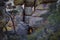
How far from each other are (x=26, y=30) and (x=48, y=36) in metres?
1.95

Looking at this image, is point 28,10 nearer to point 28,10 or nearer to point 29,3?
point 28,10

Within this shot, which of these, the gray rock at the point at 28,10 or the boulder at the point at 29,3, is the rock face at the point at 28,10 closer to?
the gray rock at the point at 28,10

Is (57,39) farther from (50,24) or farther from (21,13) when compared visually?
(21,13)

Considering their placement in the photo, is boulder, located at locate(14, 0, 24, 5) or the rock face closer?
the rock face

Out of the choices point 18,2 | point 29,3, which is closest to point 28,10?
point 29,3

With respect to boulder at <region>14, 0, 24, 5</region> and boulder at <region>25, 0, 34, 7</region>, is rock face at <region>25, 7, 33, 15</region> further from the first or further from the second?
boulder at <region>14, 0, 24, 5</region>

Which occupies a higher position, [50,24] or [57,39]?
[50,24]

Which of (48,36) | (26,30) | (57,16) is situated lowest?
(26,30)

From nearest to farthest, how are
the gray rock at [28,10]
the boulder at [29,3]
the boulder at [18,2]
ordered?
the boulder at [29,3] < the gray rock at [28,10] < the boulder at [18,2]

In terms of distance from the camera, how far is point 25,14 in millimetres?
5359

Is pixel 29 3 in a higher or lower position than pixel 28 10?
higher

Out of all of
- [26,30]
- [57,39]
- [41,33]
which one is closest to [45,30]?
[41,33]

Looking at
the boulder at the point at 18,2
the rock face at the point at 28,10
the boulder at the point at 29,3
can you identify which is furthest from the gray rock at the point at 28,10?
the boulder at the point at 18,2

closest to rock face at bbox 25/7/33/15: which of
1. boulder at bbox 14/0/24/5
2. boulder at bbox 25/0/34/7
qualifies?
boulder at bbox 25/0/34/7
